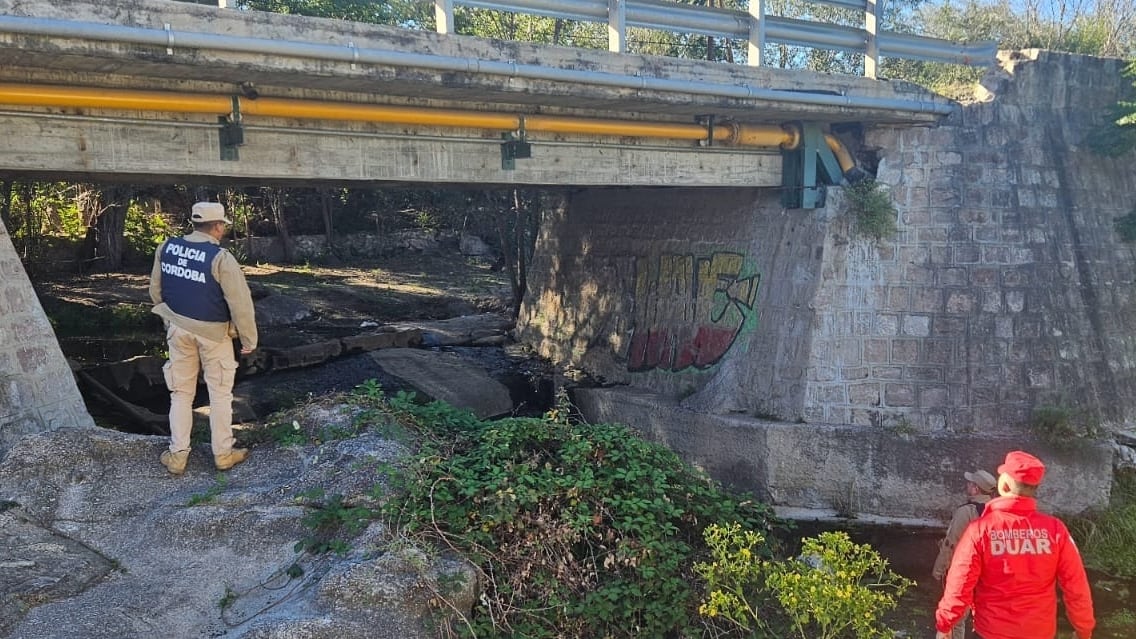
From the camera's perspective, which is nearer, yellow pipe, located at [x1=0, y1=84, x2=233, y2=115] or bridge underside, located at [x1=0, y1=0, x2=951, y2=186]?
bridge underside, located at [x1=0, y1=0, x2=951, y2=186]

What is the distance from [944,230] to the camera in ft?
33.6

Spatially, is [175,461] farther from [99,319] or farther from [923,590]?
[99,319]

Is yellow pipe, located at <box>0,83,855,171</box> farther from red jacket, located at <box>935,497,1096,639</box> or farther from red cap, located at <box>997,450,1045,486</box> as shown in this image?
A: red jacket, located at <box>935,497,1096,639</box>

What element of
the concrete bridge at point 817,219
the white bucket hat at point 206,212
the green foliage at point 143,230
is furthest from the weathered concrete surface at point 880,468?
the green foliage at point 143,230

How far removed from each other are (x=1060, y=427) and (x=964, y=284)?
1.92 m

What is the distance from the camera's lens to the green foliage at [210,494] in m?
5.35

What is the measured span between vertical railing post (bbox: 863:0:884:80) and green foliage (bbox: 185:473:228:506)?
8.05 meters

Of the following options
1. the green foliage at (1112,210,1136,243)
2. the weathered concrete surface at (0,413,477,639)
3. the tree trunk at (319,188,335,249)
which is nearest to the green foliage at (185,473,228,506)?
the weathered concrete surface at (0,413,477,639)

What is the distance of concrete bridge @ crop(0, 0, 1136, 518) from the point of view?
811 centimetres

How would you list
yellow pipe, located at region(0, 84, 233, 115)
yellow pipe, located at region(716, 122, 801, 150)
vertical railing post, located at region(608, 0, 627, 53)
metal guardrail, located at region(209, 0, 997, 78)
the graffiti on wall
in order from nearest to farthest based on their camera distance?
yellow pipe, located at region(0, 84, 233, 115) < metal guardrail, located at region(209, 0, 997, 78) < vertical railing post, located at region(608, 0, 627, 53) < yellow pipe, located at region(716, 122, 801, 150) < the graffiti on wall

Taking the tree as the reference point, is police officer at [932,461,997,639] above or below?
below

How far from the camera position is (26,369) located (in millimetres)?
6395

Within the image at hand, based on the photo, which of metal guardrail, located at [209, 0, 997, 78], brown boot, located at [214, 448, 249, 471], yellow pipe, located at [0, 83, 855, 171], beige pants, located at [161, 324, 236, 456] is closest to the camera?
beige pants, located at [161, 324, 236, 456]

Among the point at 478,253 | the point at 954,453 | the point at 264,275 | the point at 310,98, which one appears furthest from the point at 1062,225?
the point at 478,253
